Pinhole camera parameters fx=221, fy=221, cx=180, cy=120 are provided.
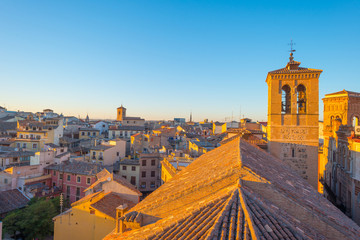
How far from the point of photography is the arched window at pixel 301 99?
14219 millimetres

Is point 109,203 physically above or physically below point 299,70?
below

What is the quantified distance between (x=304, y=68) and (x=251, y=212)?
43.1 ft

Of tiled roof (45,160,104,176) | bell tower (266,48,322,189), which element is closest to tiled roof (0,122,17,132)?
tiled roof (45,160,104,176)

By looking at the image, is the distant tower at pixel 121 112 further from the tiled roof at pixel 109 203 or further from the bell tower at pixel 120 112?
the tiled roof at pixel 109 203

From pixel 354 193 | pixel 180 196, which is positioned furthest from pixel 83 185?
pixel 354 193

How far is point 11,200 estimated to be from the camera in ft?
71.6

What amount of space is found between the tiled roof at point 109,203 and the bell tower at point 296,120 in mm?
11446

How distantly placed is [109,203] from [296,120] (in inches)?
558

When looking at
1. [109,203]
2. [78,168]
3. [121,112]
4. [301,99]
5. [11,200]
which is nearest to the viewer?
[301,99]

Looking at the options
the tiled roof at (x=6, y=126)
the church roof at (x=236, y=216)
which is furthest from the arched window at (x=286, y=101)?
the tiled roof at (x=6, y=126)

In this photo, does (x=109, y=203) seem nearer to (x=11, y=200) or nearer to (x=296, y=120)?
(x=11, y=200)

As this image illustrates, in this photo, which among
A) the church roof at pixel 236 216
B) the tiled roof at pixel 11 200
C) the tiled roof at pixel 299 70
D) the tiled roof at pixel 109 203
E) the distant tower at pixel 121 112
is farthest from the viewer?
the distant tower at pixel 121 112

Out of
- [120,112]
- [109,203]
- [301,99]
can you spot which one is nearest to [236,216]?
[301,99]

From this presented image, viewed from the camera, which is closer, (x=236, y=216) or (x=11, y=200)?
(x=236, y=216)
